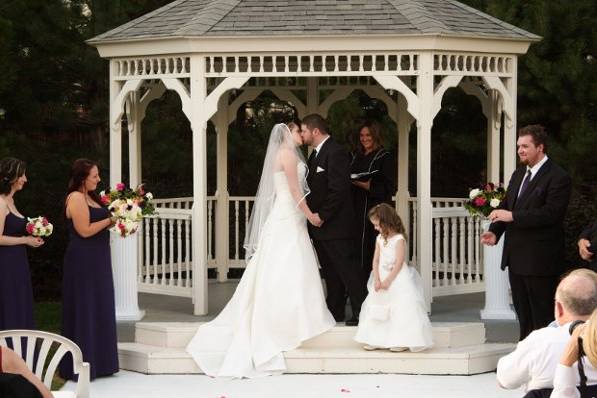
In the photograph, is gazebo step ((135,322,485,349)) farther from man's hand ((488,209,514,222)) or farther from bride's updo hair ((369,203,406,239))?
man's hand ((488,209,514,222))

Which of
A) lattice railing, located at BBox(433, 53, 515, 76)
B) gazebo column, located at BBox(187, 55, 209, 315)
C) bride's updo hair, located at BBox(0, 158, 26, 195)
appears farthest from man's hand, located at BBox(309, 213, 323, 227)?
bride's updo hair, located at BBox(0, 158, 26, 195)

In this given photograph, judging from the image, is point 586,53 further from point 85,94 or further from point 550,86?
point 85,94

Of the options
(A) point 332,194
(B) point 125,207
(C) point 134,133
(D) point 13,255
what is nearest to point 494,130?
(A) point 332,194

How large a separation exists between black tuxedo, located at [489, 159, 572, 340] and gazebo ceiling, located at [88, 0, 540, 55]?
2.74 m

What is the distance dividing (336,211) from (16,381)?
19.4 feet

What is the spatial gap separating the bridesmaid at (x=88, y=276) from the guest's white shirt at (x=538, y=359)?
4863mm

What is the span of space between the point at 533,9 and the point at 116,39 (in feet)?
18.8

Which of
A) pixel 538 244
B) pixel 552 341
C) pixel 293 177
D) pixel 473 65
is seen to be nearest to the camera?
pixel 552 341

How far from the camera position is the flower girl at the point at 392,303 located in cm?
1074

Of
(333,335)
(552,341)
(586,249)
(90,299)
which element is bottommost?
(333,335)

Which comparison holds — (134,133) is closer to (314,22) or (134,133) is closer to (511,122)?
(314,22)

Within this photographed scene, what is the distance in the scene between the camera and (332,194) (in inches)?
452

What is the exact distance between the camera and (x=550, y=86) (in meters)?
15.8

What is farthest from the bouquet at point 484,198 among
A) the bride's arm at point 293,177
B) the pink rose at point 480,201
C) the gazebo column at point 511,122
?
the bride's arm at point 293,177
